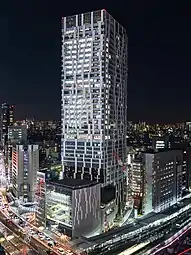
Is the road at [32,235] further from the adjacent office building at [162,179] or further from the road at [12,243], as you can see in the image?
the adjacent office building at [162,179]

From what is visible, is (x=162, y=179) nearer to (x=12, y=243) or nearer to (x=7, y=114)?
(x=12, y=243)

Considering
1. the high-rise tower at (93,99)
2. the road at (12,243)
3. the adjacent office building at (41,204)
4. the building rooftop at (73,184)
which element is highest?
the high-rise tower at (93,99)

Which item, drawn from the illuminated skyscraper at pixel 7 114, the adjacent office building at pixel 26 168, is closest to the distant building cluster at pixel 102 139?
the adjacent office building at pixel 26 168

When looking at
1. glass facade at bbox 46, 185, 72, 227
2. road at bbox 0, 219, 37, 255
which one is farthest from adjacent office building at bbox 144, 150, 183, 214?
road at bbox 0, 219, 37, 255

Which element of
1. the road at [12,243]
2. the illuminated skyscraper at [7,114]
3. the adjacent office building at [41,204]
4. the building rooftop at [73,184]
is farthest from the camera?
the illuminated skyscraper at [7,114]

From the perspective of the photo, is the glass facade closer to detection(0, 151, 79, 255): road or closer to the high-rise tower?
detection(0, 151, 79, 255): road

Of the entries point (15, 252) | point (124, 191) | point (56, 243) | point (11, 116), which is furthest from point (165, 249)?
point (11, 116)
